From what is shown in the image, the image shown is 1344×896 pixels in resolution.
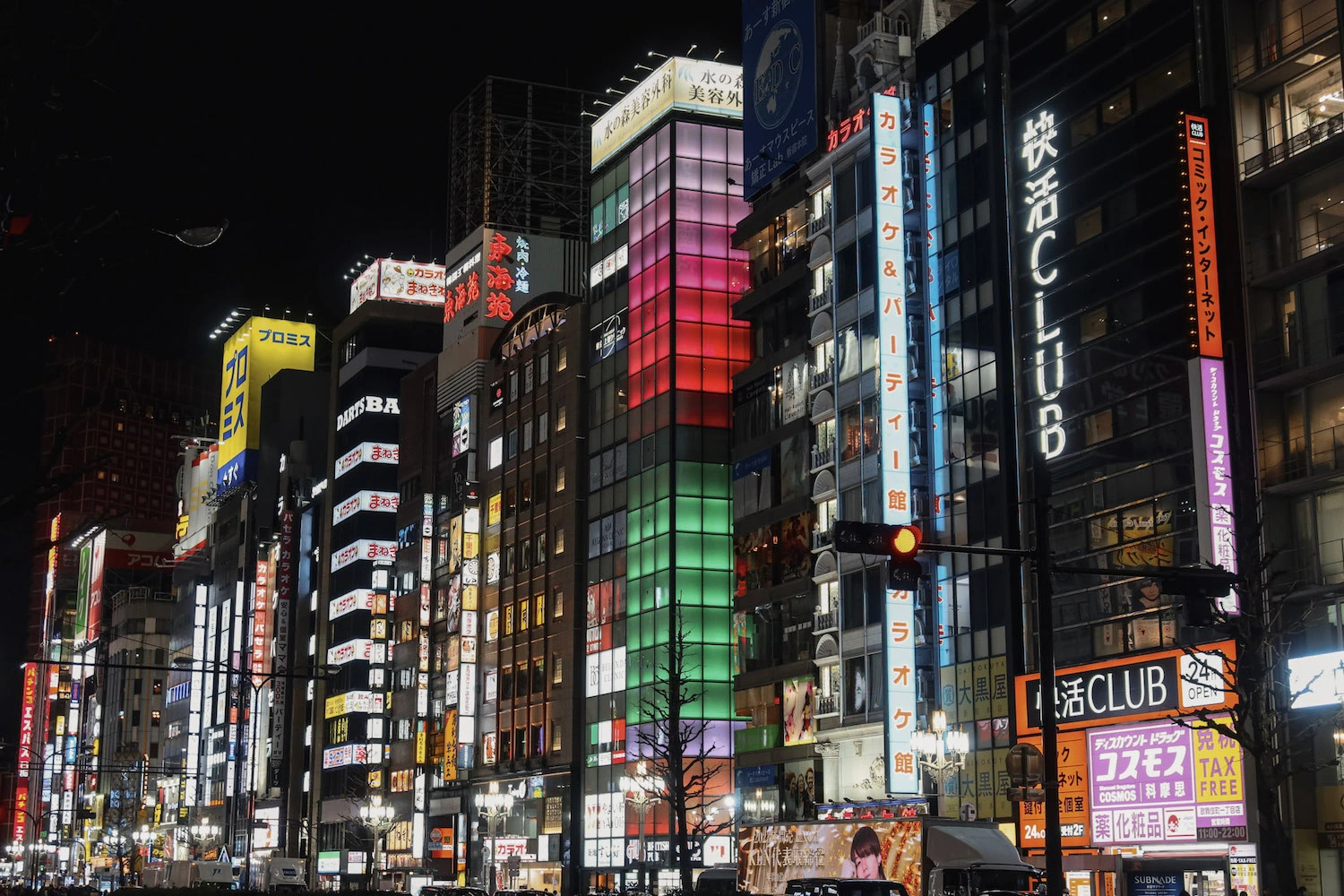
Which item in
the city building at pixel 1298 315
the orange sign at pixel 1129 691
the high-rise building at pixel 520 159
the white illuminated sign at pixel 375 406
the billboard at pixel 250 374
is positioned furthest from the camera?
the billboard at pixel 250 374

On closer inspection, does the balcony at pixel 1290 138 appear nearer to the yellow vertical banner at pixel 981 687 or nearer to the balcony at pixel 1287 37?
the balcony at pixel 1287 37

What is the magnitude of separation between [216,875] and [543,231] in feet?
178

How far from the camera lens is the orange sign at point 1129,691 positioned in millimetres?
50562

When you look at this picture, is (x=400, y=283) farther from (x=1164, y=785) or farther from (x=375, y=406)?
(x=1164, y=785)

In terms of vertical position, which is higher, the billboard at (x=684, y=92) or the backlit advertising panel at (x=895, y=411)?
the billboard at (x=684, y=92)

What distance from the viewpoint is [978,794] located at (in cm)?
6088

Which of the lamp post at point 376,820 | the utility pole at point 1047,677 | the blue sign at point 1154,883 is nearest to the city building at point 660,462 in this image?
the lamp post at point 376,820

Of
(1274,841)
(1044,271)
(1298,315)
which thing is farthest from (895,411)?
(1274,841)

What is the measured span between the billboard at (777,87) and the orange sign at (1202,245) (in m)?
26.5

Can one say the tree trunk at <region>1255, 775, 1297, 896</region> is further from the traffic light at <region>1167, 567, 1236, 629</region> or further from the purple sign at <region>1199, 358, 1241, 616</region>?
the purple sign at <region>1199, 358, 1241, 616</region>

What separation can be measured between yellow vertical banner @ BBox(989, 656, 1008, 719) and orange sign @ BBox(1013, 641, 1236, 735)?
1.00 metres

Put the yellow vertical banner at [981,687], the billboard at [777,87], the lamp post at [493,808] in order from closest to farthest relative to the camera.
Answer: the yellow vertical banner at [981,687] < the billboard at [777,87] < the lamp post at [493,808]

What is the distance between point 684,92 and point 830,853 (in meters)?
58.7

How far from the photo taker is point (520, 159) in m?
120
